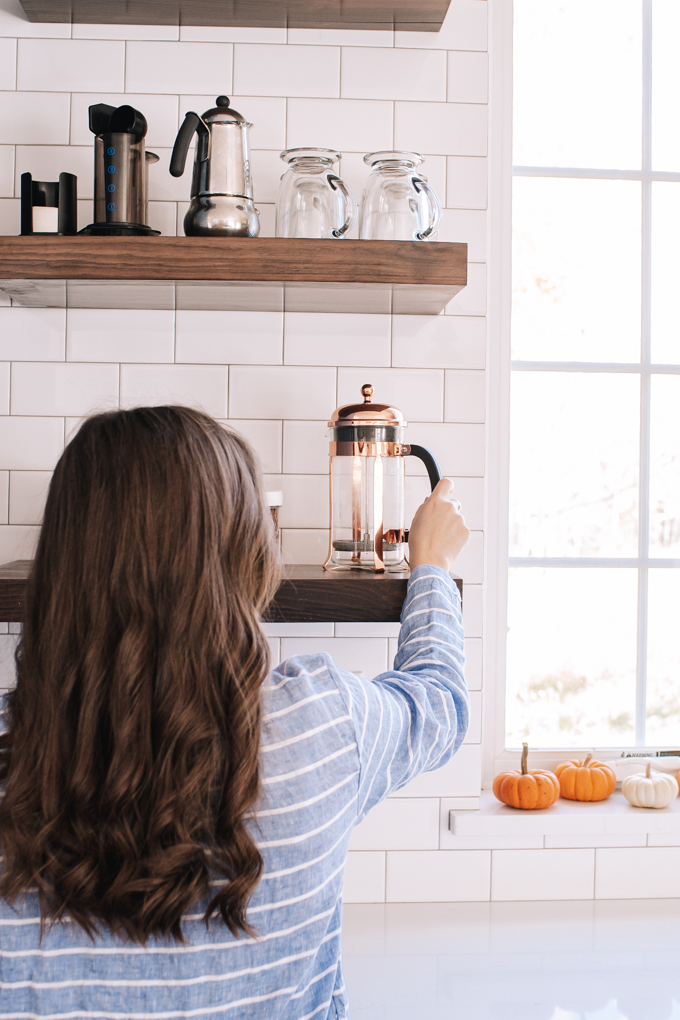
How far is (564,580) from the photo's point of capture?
1.60m

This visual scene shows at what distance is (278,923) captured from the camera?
648 millimetres

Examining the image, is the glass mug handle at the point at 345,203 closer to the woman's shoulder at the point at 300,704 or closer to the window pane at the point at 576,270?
the window pane at the point at 576,270

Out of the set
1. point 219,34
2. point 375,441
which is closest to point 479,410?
point 375,441

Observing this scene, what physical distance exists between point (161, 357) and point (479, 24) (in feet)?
2.77

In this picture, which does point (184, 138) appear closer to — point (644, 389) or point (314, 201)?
point (314, 201)

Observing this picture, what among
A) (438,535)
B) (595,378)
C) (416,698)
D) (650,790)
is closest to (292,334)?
(438,535)

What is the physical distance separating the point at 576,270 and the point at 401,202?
507 millimetres

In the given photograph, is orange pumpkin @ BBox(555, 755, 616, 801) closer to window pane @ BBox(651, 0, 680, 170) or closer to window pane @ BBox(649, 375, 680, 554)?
window pane @ BBox(649, 375, 680, 554)

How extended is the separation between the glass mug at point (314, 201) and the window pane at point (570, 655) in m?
0.77

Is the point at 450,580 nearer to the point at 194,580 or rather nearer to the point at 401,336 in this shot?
the point at 194,580

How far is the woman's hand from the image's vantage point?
3.63 feet

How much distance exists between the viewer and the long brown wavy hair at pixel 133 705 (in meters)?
0.61

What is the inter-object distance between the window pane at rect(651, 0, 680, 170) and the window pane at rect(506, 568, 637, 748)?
0.85 metres

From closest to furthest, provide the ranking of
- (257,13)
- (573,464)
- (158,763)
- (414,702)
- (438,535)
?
(158,763) < (414,702) < (438,535) < (257,13) < (573,464)
